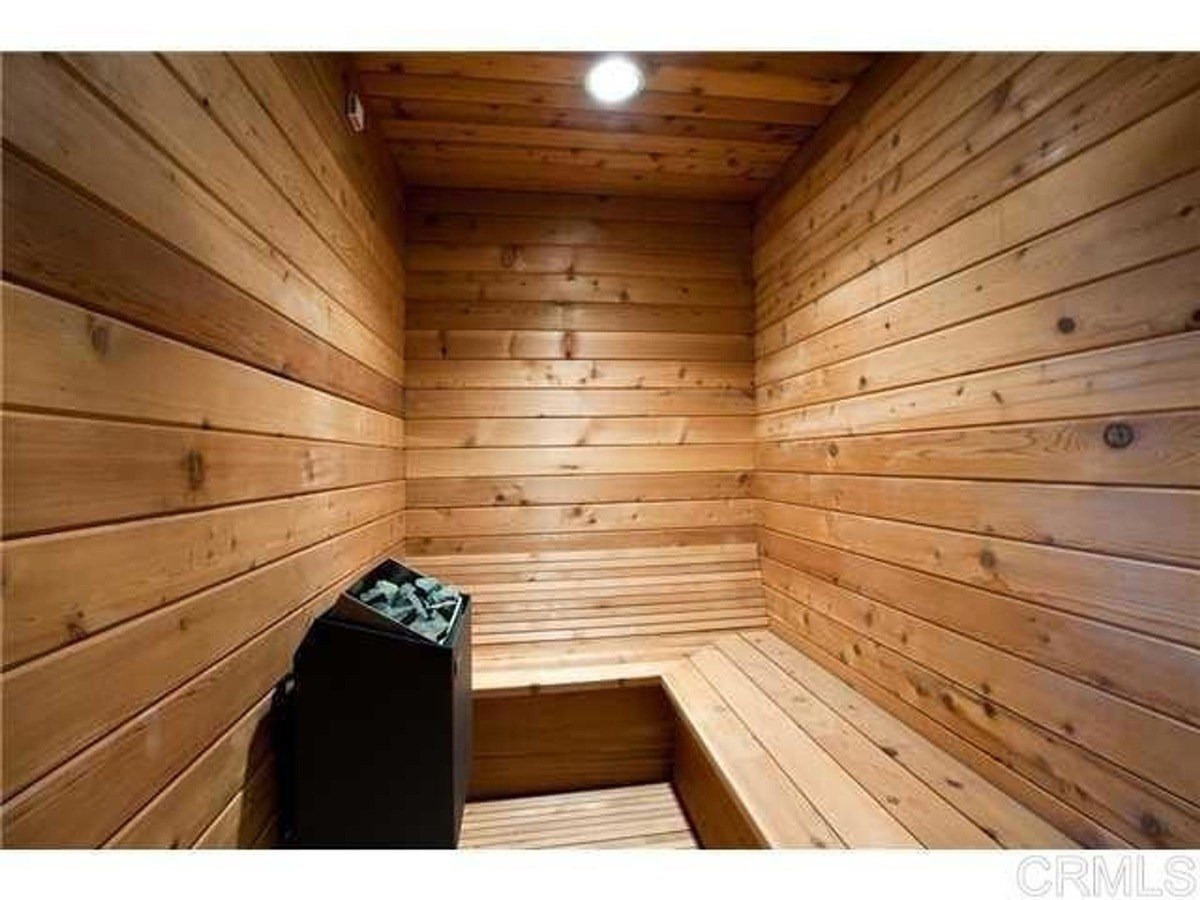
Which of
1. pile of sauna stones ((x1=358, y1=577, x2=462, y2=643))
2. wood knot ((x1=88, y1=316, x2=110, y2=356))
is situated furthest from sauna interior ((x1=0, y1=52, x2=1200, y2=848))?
pile of sauna stones ((x1=358, y1=577, x2=462, y2=643))

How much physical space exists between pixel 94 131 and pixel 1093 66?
180 centimetres

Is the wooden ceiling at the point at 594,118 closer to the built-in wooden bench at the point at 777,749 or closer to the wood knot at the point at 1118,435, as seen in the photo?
the wood knot at the point at 1118,435

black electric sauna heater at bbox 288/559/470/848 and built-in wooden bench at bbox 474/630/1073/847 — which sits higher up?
black electric sauna heater at bbox 288/559/470/848

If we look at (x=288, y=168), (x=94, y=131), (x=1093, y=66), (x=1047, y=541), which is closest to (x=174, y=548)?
(x=94, y=131)

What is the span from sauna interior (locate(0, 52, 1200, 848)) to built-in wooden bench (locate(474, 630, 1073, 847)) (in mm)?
18

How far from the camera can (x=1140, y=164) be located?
1108 millimetres

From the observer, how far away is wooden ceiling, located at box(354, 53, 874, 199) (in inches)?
76.6

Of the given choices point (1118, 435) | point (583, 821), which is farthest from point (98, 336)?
point (583, 821)

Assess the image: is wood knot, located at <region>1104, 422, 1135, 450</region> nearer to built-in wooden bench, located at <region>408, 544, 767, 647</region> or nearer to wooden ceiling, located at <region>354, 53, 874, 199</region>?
wooden ceiling, located at <region>354, 53, 874, 199</region>

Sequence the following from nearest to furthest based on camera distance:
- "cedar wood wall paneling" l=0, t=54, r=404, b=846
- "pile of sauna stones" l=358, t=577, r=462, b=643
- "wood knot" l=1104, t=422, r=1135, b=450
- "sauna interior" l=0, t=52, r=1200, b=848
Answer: "cedar wood wall paneling" l=0, t=54, r=404, b=846, "sauna interior" l=0, t=52, r=1200, b=848, "wood knot" l=1104, t=422, r=1135, b=450, "pile of sauna stones" l=358, t=577, r=462, b=643

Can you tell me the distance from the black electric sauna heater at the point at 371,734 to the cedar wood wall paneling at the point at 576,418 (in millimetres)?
1221

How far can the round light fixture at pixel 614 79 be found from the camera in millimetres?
1909

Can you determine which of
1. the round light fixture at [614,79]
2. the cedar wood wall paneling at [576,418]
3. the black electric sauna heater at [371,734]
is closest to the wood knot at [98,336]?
the black electric sauna heater at [371,734]

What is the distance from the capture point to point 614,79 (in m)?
1.98
